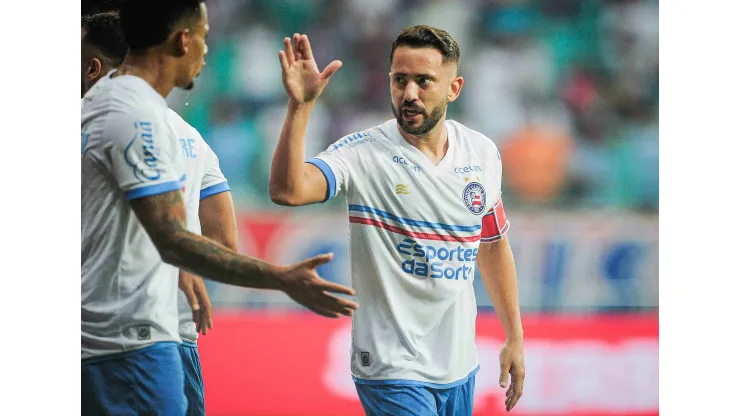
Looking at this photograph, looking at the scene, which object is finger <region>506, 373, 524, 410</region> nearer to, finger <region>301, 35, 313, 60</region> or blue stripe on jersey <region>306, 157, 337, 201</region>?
blue stripe on jersey <region>306, 157, 337, 201</region>

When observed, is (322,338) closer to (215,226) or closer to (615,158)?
(215,226)

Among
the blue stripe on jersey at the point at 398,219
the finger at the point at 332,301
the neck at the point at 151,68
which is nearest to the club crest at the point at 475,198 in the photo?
the blue stripe on jersey at the point at 398,219

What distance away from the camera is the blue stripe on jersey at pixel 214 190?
3180 millimetres

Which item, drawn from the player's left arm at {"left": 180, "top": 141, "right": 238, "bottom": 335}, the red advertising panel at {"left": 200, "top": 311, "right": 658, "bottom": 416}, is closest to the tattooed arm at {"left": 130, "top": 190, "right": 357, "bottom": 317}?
the player's left arm at {"left": 180, "top": 141, "right": 238, "bottom": 335}

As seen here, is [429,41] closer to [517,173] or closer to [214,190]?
[517,173]

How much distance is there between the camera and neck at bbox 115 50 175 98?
9.14 ft

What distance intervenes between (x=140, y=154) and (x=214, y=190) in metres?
0.63

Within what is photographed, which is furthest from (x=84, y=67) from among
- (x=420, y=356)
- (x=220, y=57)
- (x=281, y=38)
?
(x=420, y=356)

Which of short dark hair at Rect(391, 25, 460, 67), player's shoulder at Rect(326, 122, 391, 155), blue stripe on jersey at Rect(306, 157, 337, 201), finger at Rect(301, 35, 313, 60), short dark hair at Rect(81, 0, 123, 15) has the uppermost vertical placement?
short dark hair at Rect(81, 0, 123, 15)

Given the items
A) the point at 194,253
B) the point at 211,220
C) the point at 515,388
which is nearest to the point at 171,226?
the point at 194,253

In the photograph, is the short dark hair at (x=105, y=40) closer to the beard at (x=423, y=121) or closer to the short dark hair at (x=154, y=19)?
the short dark hair at (x=154, y=19)

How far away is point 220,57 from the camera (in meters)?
3.63

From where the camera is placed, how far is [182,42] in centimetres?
283
